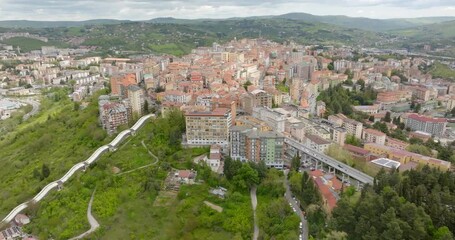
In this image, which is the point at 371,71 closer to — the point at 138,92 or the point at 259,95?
the point at 259,95

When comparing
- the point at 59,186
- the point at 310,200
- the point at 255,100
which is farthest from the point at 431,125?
the point at 59,186

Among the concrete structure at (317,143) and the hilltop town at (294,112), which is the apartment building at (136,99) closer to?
the hilltop town at (294,112)

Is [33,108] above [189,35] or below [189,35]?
below

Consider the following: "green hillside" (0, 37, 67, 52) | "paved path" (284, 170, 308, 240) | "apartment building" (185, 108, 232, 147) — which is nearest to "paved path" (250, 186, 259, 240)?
"paved path" (284, 170, 308, 240)

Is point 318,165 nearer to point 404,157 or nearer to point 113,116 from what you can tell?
point 404,157

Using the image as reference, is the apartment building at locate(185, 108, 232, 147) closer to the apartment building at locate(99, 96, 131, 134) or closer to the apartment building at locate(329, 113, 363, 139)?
the apartment building at locate(99, 96, 131, 134)

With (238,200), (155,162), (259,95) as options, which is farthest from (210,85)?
(238,200)
